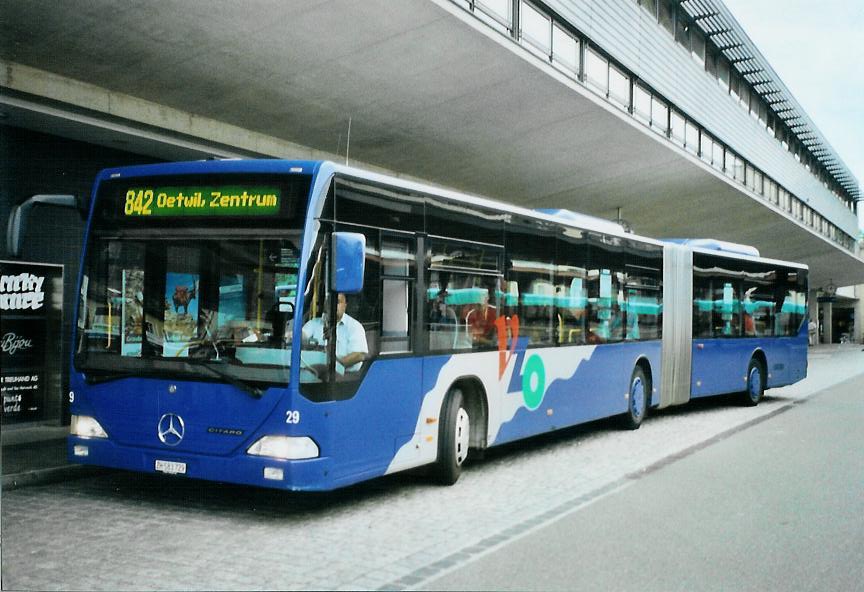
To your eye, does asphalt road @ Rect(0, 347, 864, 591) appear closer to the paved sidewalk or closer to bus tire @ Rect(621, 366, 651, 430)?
the paved sidewalk

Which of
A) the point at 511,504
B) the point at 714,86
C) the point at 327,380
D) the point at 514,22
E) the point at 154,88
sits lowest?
the point at 511,504

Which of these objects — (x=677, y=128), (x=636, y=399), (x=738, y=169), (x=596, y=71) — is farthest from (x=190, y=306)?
(x=738, y=169)

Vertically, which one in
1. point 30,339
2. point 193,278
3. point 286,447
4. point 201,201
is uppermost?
point 201,201

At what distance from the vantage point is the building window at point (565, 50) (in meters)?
20.9

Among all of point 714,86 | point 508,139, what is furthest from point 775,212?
point 508,139

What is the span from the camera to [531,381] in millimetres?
10570

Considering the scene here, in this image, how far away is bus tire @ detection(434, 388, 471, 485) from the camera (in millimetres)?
8891

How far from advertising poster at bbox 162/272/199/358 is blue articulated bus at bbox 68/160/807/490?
13 millimetres

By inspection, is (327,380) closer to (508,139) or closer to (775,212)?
(508,139)

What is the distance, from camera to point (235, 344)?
23.9 feet

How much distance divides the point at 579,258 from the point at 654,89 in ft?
56.8

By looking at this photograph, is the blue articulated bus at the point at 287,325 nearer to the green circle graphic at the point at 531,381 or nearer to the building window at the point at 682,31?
the green circle graphic at the point at 531,381

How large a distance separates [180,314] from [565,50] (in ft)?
52.1

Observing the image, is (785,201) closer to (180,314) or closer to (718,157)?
(718,157)
